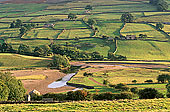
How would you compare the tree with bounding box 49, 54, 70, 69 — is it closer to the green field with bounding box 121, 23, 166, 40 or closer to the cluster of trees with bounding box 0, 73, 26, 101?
the cluster of trees with bounding box 0, 73, 26, 101

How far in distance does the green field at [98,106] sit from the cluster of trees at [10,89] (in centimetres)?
1061

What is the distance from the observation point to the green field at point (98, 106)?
43431 millimetres

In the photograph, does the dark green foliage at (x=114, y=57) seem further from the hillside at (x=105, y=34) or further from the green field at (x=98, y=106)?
the green field at (x=98, y=106)

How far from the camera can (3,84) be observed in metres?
57.1

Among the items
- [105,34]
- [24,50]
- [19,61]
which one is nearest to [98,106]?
[19,61]

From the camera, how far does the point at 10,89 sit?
60062mm

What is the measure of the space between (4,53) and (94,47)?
4874cm

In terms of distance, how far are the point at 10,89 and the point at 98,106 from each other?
24.8 metres

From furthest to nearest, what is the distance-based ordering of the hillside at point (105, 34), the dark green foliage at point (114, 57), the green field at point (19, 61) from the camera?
the hillside at point (105, 34), the dark green foliage at point (114, 57), the green field at point (19, 61)

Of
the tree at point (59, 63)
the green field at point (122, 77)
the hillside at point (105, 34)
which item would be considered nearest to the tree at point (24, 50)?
the hillside at point (105, 34)

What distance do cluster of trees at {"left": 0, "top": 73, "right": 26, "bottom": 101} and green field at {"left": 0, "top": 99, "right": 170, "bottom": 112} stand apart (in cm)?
1061

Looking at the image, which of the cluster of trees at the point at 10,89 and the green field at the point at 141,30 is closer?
the cluster of trees at the point at 10,89

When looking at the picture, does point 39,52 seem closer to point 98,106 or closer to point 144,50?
point 144,50

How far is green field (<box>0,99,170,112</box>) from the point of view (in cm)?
4343
